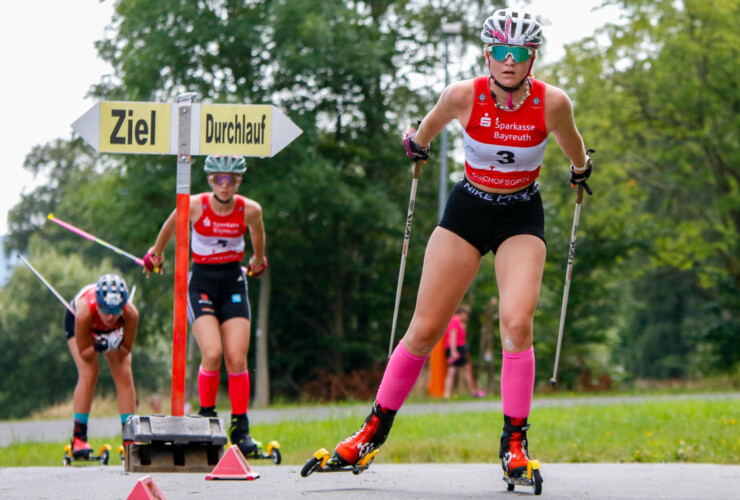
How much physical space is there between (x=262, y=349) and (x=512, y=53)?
20947 mm

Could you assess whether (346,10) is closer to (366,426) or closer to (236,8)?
(236,8)

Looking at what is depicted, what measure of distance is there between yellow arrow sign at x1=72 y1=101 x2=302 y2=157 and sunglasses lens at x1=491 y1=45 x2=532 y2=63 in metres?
1.78

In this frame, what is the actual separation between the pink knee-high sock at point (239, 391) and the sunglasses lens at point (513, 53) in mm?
3941

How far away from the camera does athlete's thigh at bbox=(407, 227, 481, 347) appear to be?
5.68 m

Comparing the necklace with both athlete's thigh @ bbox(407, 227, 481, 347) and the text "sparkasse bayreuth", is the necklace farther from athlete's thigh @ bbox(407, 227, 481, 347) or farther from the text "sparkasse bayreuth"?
the text "sparkasse bayreuth"

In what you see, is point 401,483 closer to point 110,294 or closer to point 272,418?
point 110,294

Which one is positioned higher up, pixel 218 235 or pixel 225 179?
pixel 225 179

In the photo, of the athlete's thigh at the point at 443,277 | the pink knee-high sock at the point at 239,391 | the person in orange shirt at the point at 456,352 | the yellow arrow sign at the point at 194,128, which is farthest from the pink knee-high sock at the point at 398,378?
the person in orange shirt at the point at 456,352

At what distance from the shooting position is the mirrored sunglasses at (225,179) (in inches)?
327

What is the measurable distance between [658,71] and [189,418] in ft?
79.4

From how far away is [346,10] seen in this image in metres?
24.2

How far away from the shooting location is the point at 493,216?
5664mm

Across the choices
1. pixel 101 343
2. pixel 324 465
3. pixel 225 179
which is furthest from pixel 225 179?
pixel 324 465

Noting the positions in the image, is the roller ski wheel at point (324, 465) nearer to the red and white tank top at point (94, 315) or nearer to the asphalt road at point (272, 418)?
the red and white tank top at point (94, 315)
